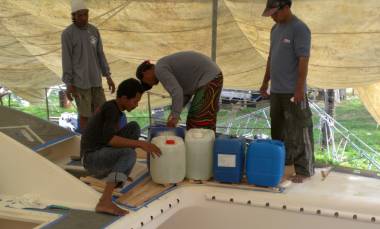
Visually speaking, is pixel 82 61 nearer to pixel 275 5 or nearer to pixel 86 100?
pixel 86 100

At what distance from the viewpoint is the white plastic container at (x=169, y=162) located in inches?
113

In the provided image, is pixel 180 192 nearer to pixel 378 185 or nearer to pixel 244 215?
Result: pixel 244 215

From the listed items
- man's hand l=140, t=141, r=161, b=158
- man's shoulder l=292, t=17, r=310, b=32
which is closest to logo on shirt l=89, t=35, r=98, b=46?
man's hand l=140, t=141, r=161, b=158

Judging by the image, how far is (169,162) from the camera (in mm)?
2885

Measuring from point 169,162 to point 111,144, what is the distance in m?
0.42

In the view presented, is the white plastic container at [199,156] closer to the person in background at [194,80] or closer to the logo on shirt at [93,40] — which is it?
the person in background at [194,80]

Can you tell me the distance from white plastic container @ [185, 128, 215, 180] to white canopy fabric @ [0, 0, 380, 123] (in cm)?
242

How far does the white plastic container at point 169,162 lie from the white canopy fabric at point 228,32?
2574mm

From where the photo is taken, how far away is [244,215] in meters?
2.76

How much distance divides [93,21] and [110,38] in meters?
0.41

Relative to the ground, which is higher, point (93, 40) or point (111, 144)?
point (93, 40)

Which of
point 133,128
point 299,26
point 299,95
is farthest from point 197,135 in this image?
point 299,26

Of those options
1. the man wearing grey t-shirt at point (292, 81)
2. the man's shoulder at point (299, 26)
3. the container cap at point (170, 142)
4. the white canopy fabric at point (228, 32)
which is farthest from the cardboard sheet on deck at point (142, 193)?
the white canopy fabric at point (228, 32)

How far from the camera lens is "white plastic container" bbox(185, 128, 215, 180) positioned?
2.98m
